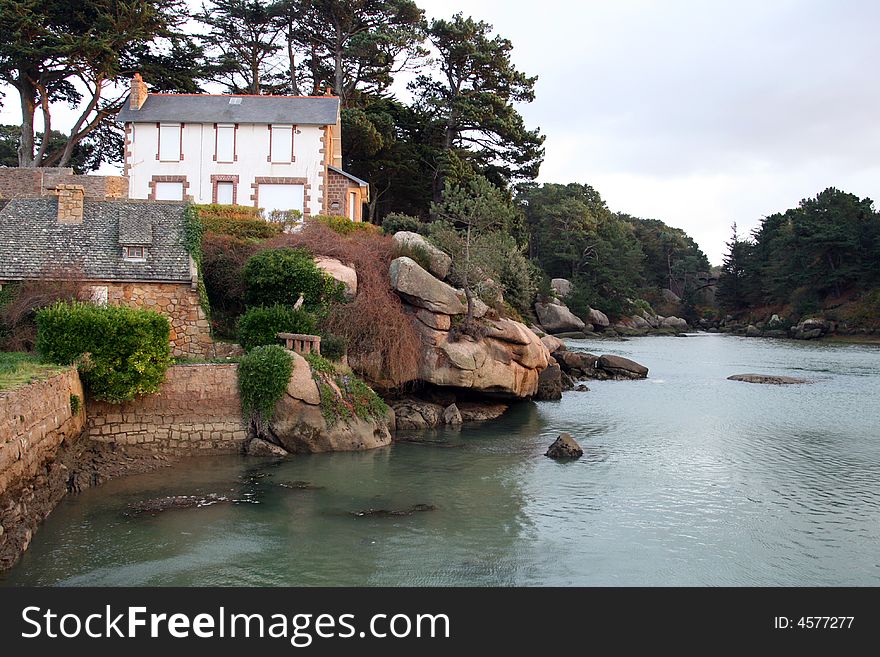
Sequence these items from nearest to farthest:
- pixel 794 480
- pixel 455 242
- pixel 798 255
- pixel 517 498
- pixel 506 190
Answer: pixel 517 498 → pixel 794 480 → pixel 455 242 → pixel 506 190 → pixel 798 255

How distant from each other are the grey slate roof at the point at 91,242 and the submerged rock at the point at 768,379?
29.1m

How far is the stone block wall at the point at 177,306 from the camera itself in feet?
74.7

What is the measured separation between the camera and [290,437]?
19.9 metres

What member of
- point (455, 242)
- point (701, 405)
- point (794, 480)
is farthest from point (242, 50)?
point (794, 480)

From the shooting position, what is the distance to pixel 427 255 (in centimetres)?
2867

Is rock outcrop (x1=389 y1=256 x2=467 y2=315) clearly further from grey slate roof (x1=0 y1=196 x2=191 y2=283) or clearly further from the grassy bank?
the grassy bank

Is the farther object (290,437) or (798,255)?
(798,255)

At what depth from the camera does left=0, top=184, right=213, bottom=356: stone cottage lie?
22.7 m

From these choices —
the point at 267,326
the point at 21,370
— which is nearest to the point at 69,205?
the point at 267,326

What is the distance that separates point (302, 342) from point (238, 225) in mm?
9777

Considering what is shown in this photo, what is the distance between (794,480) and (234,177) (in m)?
28.9

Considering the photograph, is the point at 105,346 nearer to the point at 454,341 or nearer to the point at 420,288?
the point at 420,288

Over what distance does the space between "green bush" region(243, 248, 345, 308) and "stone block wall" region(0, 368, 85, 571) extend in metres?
8.45
